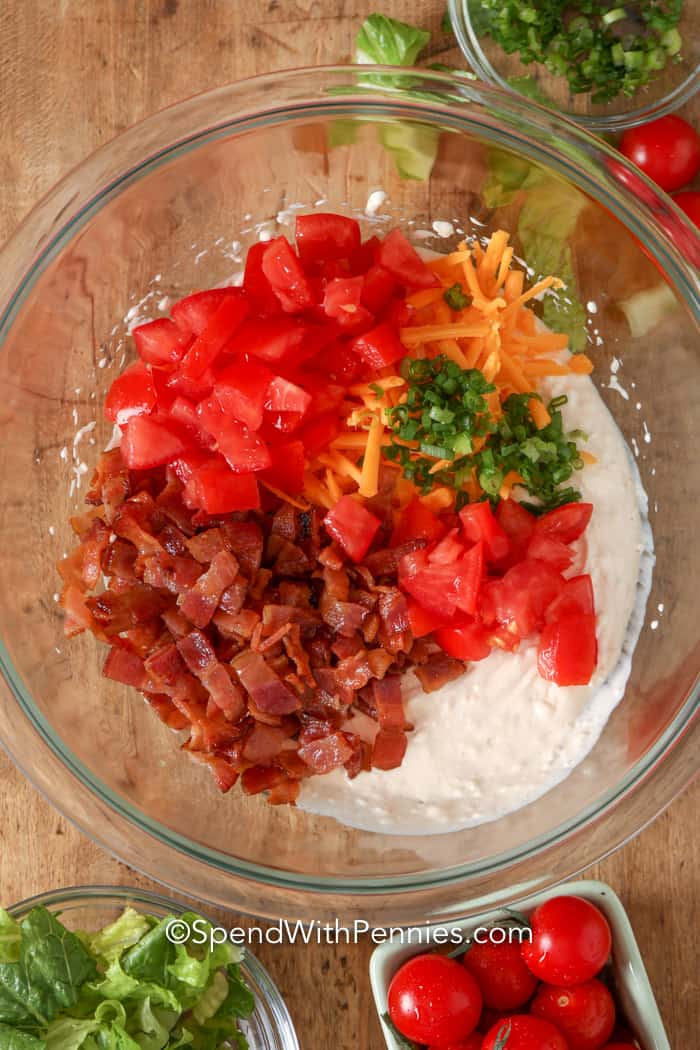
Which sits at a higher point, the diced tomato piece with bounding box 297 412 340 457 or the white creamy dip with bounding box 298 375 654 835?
the diced tomato piece with bounding box 297 412 340 457

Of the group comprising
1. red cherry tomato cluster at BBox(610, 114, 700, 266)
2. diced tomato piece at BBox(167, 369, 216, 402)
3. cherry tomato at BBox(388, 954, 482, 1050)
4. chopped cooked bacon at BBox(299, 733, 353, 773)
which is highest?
red cherry tomato cluster at BBox(610, 114, 700, 266)

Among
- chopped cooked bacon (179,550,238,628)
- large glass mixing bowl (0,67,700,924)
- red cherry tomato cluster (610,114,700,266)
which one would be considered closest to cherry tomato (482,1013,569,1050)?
large glass mixing bowl (0,67,700,924)

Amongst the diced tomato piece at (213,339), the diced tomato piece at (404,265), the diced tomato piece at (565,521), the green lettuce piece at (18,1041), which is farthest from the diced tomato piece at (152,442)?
the green lettuce piece at (18,1041)

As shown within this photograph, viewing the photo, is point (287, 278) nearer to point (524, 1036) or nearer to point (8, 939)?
point (8, 939)

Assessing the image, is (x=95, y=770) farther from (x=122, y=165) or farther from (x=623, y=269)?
(x=623, y=269)

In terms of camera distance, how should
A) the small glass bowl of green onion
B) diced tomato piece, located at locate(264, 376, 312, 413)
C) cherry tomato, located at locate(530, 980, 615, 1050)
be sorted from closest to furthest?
1. diced tomato piece, located at locate(264, 376, 312, 413)
2. cherry tomato, located at locate(530, 980, 615, 1050)
3. the small glass bowl of green onion

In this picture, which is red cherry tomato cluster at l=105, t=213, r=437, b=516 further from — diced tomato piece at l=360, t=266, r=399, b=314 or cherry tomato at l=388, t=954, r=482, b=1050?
cherry tomato at l=388, t=954, r=482, b=1050
